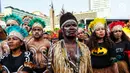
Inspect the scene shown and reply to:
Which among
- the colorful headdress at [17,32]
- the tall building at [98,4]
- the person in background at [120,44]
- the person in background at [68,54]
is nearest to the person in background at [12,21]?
the colorful headdress at [17,32]

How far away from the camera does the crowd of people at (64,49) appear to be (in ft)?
15.6

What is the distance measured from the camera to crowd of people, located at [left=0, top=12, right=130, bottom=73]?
4.77m

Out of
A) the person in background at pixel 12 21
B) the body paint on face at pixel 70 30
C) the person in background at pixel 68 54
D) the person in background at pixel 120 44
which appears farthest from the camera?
the person in background at pixel 120 44

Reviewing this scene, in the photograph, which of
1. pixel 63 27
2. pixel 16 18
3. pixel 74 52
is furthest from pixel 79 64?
pixel 16 18

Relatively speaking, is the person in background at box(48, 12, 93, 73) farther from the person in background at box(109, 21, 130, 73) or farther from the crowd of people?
the person in background at box(109, 21, 130, 73)

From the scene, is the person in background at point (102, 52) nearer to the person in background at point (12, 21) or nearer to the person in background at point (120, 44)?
the person in background at point (120, 44)

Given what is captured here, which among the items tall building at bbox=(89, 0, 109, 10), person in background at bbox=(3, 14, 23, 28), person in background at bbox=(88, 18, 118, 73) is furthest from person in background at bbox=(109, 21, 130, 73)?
tall building at bbox=(89, 0, 109, 10)

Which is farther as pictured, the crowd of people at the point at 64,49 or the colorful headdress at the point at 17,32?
the colorful headdress at the point at 17,32

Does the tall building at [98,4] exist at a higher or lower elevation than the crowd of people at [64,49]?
lower

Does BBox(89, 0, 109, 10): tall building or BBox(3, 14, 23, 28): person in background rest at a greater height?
BBox(3, 14, 23, 28): person in background

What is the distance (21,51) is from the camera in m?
5.21

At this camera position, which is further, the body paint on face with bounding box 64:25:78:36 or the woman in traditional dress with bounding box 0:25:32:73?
the woman in traditional dress with bounding box 0:25:32:73

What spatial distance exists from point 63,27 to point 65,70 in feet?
2.23

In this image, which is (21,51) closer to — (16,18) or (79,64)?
(79,64)
